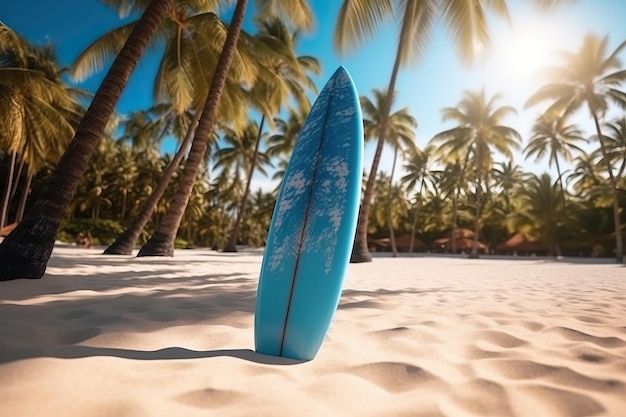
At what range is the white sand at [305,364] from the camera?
1068 millimetres

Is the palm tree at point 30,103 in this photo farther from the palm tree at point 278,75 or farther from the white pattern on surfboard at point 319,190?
the white pattern on surfboard at point 319,190

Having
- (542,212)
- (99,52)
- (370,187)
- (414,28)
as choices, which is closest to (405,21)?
(414,28)

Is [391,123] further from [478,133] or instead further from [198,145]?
[198,145]

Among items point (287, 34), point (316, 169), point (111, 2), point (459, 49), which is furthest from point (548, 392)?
point (287, 34)

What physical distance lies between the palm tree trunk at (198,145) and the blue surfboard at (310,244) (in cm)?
632

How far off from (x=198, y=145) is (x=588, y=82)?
19.4 m

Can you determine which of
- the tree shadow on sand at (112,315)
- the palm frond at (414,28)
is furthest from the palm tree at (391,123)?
the tree shadow on sand at (112,315)

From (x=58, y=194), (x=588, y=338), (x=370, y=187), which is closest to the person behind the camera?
(x=588, y=338)

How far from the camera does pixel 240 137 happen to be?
55.4ft

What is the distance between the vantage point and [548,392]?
1229 mm

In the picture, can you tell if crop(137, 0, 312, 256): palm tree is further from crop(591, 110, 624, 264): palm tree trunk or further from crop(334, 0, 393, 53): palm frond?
crop(591, 110, 624, 264): palm tree trunk

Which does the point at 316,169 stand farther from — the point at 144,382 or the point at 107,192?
Result: the point at 107,192

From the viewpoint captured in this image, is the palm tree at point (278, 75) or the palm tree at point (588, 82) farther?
the palm tree at point (588, 82)

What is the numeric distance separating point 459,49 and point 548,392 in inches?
412
